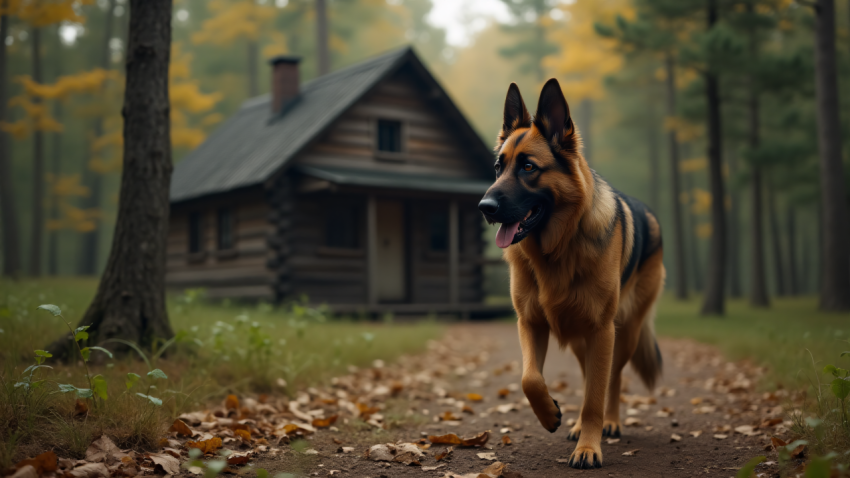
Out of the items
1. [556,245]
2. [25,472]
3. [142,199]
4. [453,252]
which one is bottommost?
[25,472]

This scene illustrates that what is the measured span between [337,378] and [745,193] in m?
32.5

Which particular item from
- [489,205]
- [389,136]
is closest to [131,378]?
[489,205]

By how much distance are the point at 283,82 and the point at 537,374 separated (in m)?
17.5

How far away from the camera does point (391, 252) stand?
687 inches

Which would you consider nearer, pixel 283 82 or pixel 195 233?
pixel 195 233

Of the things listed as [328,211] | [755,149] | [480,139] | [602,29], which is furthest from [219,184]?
[755,149]

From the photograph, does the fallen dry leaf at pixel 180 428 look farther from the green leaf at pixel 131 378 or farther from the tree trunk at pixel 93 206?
the tree trunk at pixel 93 206

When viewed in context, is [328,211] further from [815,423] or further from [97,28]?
[97,28]

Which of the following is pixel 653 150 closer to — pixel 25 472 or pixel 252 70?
pixel 252 70

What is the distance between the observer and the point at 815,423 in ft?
8.98

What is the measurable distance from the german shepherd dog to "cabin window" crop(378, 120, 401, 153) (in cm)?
1396

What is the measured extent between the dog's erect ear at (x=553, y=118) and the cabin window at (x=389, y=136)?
46.7ft

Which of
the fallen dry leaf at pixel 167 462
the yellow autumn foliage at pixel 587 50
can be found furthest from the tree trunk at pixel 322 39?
the fallen dry leaf at pixel 167 462

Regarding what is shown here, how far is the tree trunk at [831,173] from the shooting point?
12828mm
